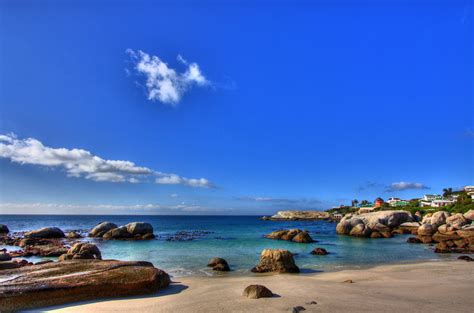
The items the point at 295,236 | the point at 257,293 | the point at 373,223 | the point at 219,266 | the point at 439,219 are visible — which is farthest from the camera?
the point at 373,223

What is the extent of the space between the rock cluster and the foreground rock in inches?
1351

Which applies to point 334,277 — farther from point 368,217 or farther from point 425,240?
point 368,217

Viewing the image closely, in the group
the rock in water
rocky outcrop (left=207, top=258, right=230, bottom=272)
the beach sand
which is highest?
the rock in water

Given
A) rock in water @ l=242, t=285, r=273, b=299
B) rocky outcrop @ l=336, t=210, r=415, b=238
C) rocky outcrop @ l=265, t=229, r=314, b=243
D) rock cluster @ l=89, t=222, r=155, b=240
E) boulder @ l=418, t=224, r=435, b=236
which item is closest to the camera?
rock in water @ l=242, t=285, r=273, b=299

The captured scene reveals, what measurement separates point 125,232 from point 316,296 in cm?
4202

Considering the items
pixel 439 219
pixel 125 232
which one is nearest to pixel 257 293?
pixel 125 232

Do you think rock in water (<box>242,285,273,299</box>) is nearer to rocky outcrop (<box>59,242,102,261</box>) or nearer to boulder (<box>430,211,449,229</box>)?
rocky outcrop (<box>59,242,102,261</box>)

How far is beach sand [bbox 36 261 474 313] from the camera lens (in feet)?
36.3

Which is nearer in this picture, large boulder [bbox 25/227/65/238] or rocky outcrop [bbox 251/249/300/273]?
rocky outcrop [bbox 251/249/300/273]

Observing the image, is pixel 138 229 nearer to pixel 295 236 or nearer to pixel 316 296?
pixel 295 236

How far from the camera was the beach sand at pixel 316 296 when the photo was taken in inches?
435

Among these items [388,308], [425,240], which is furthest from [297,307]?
[425,240]

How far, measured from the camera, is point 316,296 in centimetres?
1244

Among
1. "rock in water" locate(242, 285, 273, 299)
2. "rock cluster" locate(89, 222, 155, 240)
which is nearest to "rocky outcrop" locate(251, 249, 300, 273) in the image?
"rock in water" locate(242, 285, 273, 299)
